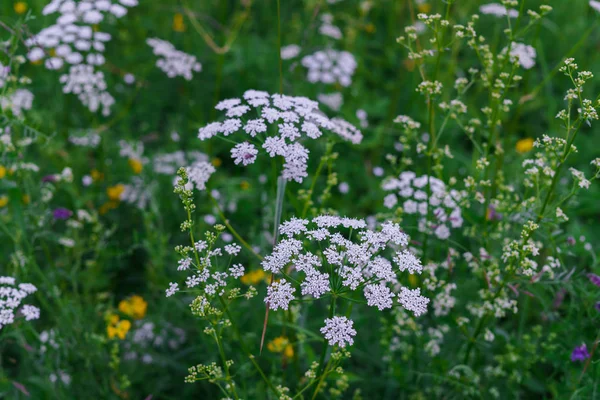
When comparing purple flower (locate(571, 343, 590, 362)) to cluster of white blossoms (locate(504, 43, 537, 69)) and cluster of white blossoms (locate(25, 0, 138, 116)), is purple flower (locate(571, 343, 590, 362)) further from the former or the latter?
cluster of white blossoms (locate(25, 0, 138, 116))

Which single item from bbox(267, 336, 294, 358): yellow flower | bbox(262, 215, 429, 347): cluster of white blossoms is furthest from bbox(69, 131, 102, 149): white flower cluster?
bbox(262, 215, 429, 347): cluster of white blossoms

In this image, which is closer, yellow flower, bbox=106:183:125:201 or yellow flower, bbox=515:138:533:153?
yellow flower, bbox=106:183:125:201

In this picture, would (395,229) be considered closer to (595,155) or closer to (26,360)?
(26,360)

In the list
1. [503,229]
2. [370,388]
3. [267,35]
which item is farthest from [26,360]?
[267,35]

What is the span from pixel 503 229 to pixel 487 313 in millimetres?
507

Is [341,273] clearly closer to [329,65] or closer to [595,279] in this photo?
[595,279]

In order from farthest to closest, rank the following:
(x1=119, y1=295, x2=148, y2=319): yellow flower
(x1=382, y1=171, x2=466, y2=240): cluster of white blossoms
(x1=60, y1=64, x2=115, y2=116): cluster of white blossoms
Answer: (x1=60, y1=64, x2=115, y2=116): cluster of white blossoms < (x1=119, y1=295, x2=148, y2=319): yellow flower < (x1=382, y1=171, x2=466, y2=240): cluster of white blossoms

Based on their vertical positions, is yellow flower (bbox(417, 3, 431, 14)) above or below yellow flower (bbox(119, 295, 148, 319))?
above

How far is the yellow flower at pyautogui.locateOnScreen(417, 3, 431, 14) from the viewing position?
658cm

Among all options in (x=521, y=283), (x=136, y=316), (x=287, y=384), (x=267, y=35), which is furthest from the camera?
(x=267, y=35)

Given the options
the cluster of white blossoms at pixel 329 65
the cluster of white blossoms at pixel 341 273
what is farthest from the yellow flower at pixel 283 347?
the cluster of white blossoms at pixel 329 65

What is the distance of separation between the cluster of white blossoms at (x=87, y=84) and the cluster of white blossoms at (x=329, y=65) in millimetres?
1845

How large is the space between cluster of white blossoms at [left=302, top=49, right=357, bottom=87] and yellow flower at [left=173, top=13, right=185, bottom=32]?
5.82 ft

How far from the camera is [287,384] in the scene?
3.71 m
